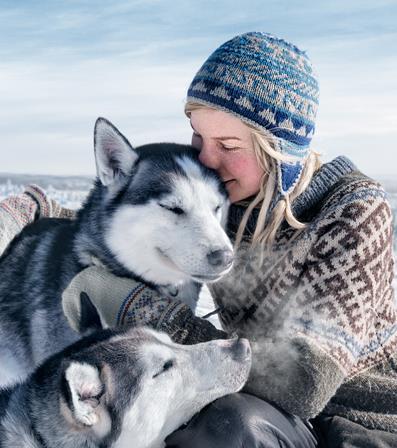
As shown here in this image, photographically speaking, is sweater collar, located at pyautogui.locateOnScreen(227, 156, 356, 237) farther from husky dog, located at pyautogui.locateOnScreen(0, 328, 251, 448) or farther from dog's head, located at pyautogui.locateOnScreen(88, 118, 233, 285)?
husky dog, located at pyautogui.locateOnScreen(0, 328, 251, 448)

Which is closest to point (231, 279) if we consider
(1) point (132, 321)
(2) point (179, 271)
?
(2) point (179, 271)

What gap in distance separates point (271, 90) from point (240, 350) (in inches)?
34.4

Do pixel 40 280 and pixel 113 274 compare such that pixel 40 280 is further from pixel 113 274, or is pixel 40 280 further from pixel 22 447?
pixel 22 447

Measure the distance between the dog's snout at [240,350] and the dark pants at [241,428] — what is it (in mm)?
123

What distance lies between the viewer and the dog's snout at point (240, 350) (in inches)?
83.5

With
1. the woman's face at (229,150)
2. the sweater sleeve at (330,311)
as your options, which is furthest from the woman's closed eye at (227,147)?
the sweater sleeve at (330,311)

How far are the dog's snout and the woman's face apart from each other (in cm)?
60

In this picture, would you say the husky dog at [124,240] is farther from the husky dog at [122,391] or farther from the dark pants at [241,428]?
the dark pants at [241,428]

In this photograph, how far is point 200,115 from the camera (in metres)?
2.42

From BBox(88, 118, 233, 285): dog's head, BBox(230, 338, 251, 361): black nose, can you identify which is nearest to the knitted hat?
BBox(88, 118, 233, 285): dog's head

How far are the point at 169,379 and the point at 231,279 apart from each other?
60cm

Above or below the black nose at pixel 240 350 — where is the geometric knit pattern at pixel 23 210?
above

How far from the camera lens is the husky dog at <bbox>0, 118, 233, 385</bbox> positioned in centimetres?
226

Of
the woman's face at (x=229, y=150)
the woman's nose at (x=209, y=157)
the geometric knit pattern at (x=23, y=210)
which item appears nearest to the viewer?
the woman's face at (x=229, y=150)
